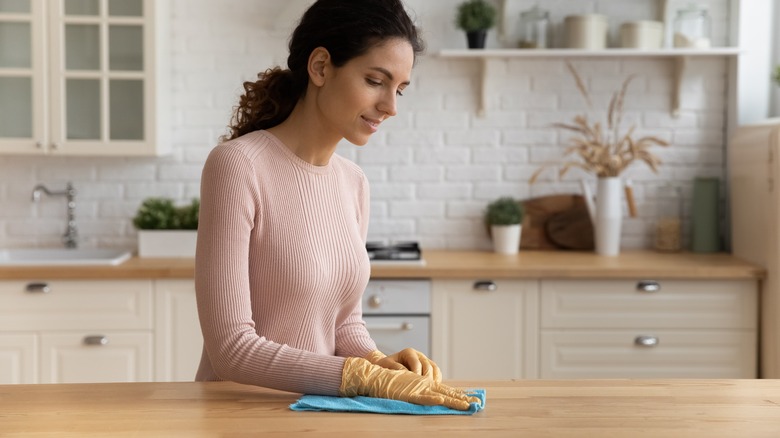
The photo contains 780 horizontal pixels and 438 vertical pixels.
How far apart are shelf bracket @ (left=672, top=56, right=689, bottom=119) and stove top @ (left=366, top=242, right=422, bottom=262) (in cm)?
134

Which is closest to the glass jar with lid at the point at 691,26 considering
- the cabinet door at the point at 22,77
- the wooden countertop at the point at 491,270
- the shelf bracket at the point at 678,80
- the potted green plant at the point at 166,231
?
the shelf bracket at the point at 678,80

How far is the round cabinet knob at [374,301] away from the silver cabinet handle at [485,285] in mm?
388

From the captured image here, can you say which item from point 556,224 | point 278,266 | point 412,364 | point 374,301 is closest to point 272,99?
point 278,266

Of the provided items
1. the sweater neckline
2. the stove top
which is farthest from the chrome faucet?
the sweater neckline

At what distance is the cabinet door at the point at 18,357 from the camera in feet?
12.5

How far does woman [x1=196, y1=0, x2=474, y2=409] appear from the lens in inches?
72.6

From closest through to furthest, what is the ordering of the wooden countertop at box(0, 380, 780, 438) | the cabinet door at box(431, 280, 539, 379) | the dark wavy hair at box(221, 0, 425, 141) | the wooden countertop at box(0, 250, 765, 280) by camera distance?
1. the wooden countertop at box(0, 380, 780, 438)
2. the dark wavy hair at box(221, 0, 425, 141)
3. the wooden countertop at box(0, 250, 765, 280)
4. the cabinet door at box(431, 280, 539, 379)

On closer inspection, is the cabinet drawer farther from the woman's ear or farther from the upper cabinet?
the woman's ear

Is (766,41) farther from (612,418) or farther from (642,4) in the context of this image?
(612,418)

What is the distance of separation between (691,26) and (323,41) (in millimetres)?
2720

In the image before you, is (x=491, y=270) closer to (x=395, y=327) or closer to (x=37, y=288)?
(x=395, y=327)

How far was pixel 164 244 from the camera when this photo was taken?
414 centimetres

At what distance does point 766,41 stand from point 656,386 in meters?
2.89

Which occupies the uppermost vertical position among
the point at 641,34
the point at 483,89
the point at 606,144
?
the point at 641,34
